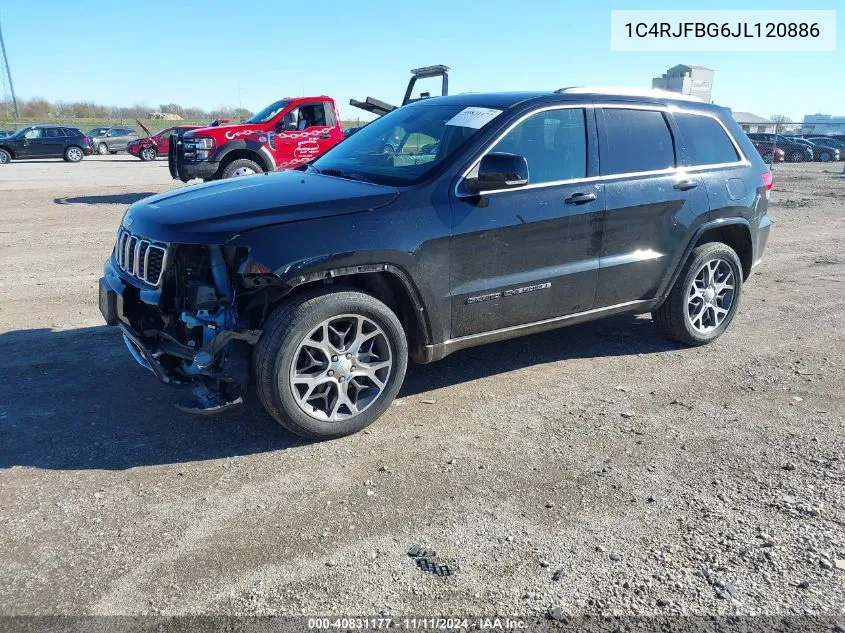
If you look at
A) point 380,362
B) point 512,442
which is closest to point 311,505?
point 380,362

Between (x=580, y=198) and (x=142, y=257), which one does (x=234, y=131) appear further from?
(x=580, y=198)

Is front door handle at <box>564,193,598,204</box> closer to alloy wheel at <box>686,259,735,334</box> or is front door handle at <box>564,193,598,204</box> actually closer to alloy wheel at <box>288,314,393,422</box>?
alloy wheel at <box>686,259,735,334</box>

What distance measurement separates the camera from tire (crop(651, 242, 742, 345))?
207 inches

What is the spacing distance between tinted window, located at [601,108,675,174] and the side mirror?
3.16 feet

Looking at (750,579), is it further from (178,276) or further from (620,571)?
(178,276)

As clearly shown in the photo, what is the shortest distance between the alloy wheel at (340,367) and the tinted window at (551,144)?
145 centimetres

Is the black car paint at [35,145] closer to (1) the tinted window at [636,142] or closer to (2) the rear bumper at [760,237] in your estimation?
(1) the tinted window at [636,142]

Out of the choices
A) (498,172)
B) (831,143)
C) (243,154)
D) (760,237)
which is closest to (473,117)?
(498,172)

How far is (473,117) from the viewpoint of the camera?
174 inches

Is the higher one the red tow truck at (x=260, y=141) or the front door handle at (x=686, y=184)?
the red tow truck at (x=260, y=141)

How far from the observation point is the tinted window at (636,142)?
4.73 metres

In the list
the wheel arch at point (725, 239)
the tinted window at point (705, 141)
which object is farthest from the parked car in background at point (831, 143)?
the tinted window at point (705, 141)

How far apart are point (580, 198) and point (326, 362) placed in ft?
6.68

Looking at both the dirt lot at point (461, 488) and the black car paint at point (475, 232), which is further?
the black car paint at point (475, 232)
